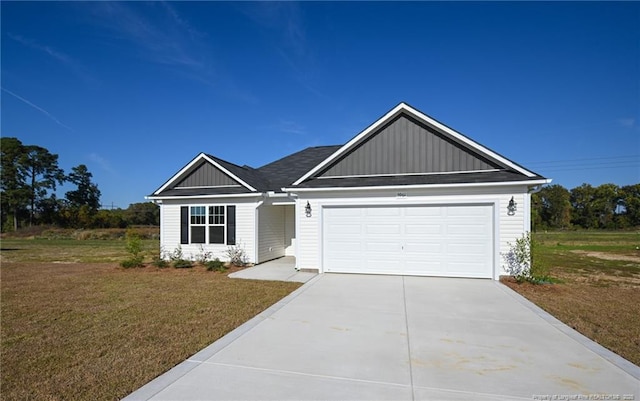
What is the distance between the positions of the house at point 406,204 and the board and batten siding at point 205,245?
60 millimetres

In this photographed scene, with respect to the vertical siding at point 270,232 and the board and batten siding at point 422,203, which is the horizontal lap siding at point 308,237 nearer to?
the board and batten siding at point 422,203

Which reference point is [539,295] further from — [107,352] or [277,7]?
[277,7]

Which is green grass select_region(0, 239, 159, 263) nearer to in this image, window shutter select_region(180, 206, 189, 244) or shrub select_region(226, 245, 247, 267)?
window shutter select_region(180, 206, 189, 244)

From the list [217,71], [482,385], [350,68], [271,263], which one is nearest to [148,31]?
[217,71]

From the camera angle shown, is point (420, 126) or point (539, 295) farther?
point (420, 126)

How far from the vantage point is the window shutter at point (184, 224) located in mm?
12859

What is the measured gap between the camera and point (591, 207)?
57406 mm

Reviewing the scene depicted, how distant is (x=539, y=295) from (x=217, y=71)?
1480cm

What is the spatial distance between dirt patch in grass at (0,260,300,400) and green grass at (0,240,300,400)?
1cm

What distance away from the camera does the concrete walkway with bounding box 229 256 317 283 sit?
30.8ft

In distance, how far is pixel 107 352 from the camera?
4.20 metres

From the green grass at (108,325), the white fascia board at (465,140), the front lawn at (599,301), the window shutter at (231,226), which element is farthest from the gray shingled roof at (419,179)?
the green grass at (108,325)

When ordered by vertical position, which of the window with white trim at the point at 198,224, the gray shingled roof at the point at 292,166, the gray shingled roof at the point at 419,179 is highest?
the gray shingled roof at the point at 292,166

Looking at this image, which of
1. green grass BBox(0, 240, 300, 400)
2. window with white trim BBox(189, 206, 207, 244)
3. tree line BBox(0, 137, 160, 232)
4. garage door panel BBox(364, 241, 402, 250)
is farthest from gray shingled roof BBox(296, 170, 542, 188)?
tree line BBox(0, 137, 160, 232)
